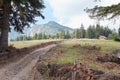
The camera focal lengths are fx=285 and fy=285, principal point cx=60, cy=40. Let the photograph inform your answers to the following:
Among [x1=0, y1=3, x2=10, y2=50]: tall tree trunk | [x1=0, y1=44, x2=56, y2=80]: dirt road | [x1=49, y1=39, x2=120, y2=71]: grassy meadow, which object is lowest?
[x1=0, y1=44, x2=56, y2=80]: dirt road

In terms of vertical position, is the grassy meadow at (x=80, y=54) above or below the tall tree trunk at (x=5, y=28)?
below

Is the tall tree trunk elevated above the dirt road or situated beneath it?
elevated above

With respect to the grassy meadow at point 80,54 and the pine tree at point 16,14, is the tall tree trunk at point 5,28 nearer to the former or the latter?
the pine tree at point 16,14

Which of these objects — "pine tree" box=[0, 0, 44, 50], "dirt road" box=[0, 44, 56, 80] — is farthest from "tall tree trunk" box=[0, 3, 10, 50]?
"dirt road" box=[0, 44, 56, 80]

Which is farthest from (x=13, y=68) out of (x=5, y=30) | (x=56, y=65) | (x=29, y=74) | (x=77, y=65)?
(x=5, y=30)

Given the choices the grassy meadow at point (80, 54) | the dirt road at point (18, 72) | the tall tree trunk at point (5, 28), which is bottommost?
the dirt road at point (18, 72)

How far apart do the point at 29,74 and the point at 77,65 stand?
4407 millimetres

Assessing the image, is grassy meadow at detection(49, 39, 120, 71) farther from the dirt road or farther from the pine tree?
the pine tree

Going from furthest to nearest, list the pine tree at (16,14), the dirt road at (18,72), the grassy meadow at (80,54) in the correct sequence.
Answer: the pine tree at (16,14)
the dirt road at (18,72)
the grassy meadow at (80,54)

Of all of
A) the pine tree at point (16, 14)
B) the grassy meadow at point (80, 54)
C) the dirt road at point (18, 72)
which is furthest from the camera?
the pine tree at point (16, 14)

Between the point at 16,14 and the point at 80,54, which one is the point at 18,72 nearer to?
the point at 80,54

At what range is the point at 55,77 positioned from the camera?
15930 mm

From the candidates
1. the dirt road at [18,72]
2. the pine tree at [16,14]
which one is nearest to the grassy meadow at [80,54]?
the dirt road at [18,72]

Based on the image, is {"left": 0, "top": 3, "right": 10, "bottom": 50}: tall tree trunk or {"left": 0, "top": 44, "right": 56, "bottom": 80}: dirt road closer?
{"left": 0, "top": 44, "right": 56, "bottom": 80}: dirt road
